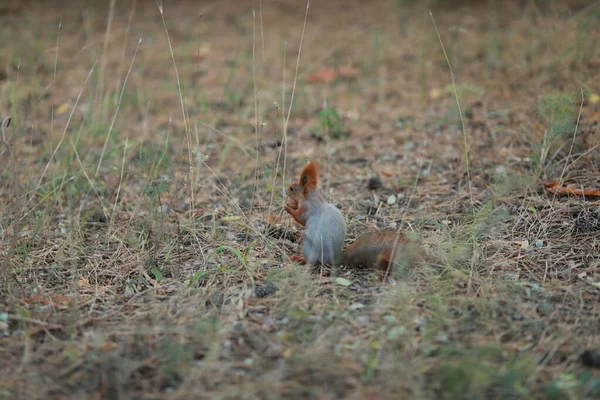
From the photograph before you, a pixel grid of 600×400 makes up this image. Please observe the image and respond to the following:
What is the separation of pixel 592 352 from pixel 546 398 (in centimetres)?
33

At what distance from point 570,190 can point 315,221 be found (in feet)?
5.06

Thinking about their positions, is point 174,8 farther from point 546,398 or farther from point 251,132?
point 546,398

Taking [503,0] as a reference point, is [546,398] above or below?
below

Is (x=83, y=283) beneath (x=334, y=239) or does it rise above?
beneath

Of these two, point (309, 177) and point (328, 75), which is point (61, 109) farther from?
point (309, 177)

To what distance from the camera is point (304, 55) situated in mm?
6645

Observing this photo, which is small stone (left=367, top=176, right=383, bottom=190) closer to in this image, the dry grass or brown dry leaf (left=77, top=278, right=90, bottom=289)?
the dry grass

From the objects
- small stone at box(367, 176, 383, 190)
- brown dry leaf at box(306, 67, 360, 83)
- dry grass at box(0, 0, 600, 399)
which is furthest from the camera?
brown dry leaf at box(306, 67, 360, 83)

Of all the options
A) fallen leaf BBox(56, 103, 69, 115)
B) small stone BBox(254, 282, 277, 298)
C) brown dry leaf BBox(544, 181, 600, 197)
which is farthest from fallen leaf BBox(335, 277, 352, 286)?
fallen leaf BBox(56, 103, 69, 115)

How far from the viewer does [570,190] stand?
3908mm

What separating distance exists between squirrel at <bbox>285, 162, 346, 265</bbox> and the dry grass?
3.7 inches

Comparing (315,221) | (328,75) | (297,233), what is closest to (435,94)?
(328,75)

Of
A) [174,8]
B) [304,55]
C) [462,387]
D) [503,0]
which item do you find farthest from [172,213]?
[503,0]

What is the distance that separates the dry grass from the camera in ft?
8.45
